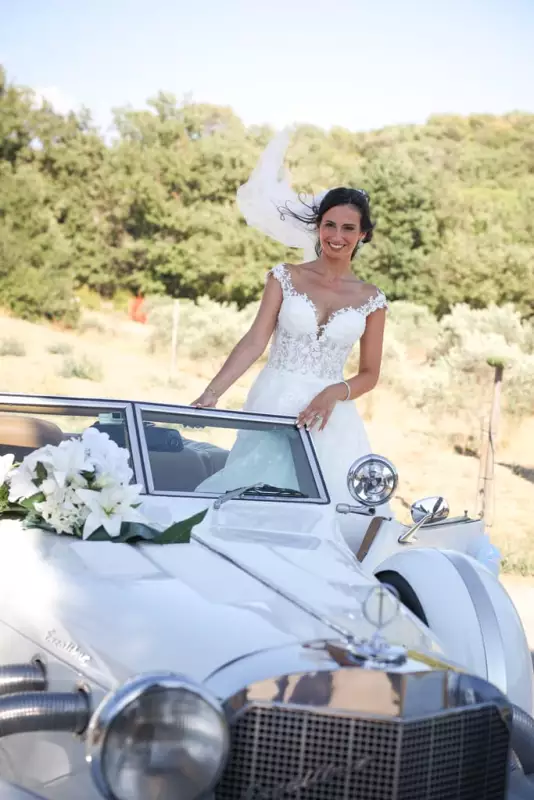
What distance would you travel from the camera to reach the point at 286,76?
169 feet

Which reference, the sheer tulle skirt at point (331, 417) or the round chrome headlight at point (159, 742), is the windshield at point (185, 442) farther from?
the round chrome headlight at point (159, 742)

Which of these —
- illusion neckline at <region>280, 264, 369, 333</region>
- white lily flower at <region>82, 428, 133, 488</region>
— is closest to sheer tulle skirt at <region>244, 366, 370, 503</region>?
illusion neckline at <region>280, 264, 369, 333</region>

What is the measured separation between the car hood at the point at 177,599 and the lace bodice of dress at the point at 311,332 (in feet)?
6.79

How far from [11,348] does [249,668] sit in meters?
21.1

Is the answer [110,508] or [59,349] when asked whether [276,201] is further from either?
[59,349]

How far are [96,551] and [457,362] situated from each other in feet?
48.9

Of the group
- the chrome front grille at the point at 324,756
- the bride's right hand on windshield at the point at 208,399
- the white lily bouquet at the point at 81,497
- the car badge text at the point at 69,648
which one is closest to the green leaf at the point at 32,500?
the white lily bouquet at the point at 81,497

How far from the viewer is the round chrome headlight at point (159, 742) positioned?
2.05 m

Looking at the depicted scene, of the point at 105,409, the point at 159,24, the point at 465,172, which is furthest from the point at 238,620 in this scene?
the point at 159,24

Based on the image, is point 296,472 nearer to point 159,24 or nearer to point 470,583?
point 470,583

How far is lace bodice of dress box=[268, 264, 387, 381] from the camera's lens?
5352 mm

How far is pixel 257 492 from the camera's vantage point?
3.82m

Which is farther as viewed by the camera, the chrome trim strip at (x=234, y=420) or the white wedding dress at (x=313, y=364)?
the white wedding dress at (x=313, y=364)

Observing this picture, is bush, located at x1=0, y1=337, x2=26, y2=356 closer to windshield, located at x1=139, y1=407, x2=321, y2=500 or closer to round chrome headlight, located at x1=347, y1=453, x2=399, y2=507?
windshield, located at x1=139, y1=407, x2=321, y2=500
